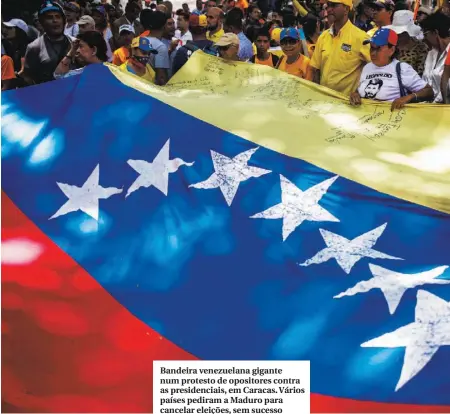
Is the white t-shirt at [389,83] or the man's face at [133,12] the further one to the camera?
the man's face at [133,12]

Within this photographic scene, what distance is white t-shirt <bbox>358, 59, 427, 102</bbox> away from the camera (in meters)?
4.97

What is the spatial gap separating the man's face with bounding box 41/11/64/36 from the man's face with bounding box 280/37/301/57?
196 centimetres

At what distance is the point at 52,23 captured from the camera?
6121 millimetres

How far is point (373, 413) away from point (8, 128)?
2.88m

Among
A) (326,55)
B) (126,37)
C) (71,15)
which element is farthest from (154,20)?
(71,15)

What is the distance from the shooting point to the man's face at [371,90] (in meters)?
5.04

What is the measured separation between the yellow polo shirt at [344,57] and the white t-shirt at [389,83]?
71cm

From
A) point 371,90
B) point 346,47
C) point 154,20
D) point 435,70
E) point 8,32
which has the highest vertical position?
point 8,32

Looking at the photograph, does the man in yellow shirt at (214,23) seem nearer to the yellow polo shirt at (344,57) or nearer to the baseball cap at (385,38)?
the yellow polo shirt at (344,57)

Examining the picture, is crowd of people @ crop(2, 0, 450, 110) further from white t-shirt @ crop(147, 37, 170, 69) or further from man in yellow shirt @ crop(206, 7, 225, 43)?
man in yellow shirt @ crop(206, 7, 225, 43)

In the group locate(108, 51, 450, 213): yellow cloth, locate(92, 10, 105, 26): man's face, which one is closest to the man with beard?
locate(108, 51, 450, 213): yellow cloth

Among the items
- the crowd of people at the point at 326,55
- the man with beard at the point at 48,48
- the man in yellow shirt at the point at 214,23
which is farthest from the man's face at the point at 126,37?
the man with beard at the point at 48,48

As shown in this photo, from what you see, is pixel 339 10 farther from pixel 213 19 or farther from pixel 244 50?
pixel 213 19

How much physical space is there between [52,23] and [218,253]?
3.29 meters
